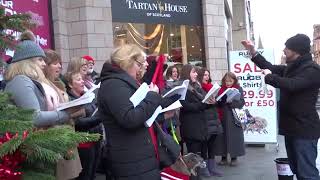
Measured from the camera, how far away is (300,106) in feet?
15.6

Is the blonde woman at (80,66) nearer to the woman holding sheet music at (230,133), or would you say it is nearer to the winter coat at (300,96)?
the winter coat at (300,96)

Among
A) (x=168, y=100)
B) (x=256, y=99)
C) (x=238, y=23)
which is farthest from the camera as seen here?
(x=238, y=23)

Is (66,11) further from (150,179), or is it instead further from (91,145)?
(150,179)

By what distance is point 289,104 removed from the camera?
15.9ft

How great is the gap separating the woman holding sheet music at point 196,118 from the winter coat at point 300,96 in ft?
6.88

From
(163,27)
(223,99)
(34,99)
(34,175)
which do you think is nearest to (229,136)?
(223,99)

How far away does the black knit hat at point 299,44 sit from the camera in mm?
4887

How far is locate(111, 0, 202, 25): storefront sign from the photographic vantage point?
33.1 ft

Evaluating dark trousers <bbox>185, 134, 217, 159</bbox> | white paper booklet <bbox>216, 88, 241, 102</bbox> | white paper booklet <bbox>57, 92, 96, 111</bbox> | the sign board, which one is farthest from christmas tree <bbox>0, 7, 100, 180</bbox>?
the sign board

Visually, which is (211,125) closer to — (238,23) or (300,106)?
(300,106)

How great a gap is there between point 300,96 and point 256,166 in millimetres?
3811

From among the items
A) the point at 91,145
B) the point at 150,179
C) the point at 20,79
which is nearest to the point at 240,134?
the point at 91,145

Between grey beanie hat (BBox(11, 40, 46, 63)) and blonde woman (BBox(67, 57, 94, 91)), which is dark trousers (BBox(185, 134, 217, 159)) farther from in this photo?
grey beanie hat (BBox(11, 40, 46, 63))

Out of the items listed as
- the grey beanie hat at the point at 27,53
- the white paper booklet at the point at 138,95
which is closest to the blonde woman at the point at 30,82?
the grey beanie hat at the point at 27,53
